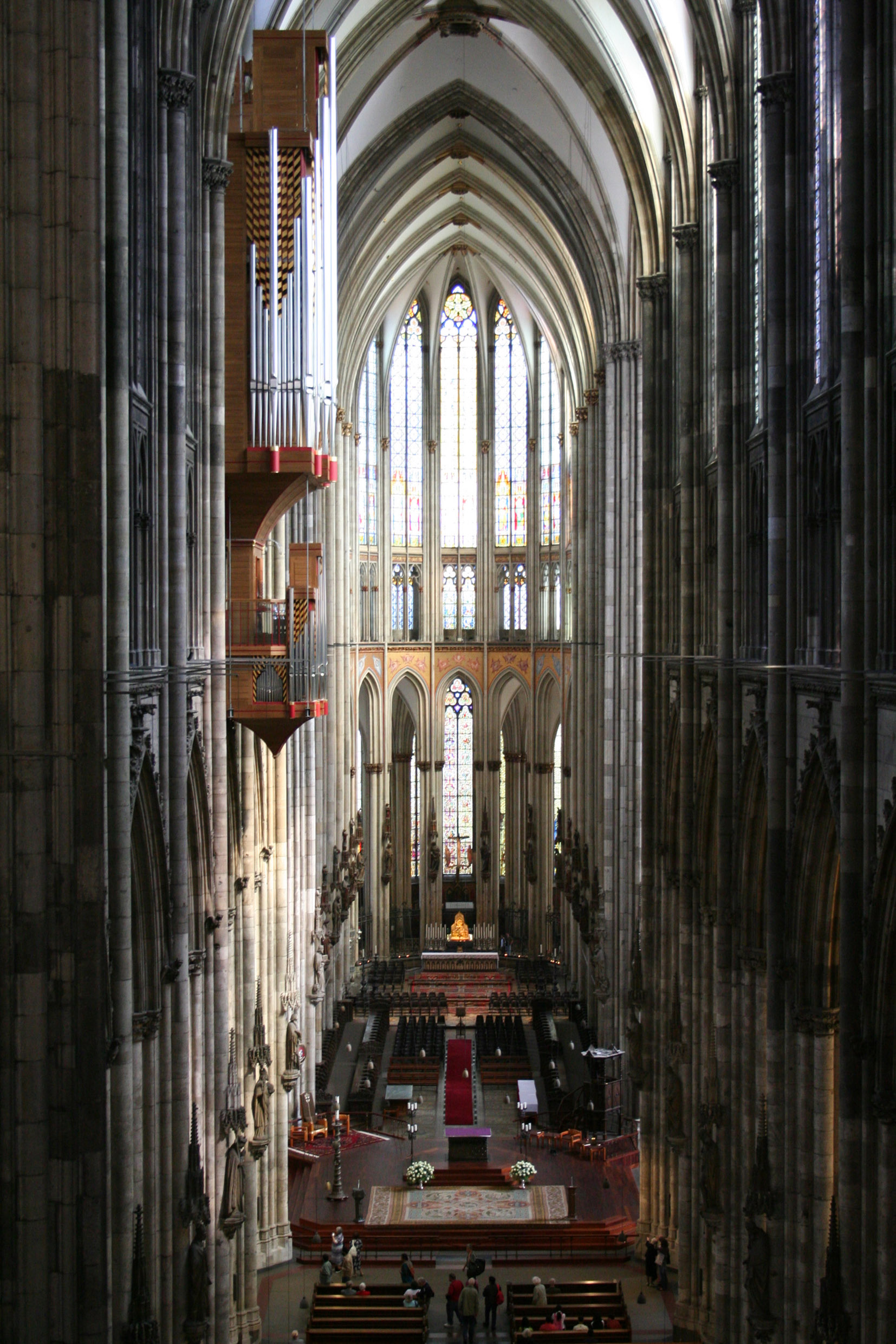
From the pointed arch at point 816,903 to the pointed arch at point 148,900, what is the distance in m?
8.27

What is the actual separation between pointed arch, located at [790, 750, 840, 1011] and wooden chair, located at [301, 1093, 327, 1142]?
766 inches

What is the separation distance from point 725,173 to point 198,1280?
18.3 metres

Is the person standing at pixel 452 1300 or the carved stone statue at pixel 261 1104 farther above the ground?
the carved stone statue at pixel 261 1104

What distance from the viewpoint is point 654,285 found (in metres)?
30.8

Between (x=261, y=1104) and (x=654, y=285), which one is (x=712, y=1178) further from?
(x=654, y=285)

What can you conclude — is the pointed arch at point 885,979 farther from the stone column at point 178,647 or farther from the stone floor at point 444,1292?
the stone floor at point 444,1292

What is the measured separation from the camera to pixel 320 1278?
27.2 meters

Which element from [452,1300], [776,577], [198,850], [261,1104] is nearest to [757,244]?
[776,577]

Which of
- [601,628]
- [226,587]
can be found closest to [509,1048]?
[601,628]

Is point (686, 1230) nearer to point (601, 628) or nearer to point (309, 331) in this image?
point (309, 331)

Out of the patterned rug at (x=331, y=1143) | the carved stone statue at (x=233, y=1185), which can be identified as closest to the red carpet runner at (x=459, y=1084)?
the patterned rug at (x=331, y=1143)

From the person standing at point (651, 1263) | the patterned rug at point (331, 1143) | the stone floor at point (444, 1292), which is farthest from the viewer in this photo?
the patterned rug at point (331, 1143)

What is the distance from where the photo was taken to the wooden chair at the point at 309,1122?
34.7 metres

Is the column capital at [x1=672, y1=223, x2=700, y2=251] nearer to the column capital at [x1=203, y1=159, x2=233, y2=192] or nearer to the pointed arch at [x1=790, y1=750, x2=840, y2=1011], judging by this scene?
the column capital at [x1=203, y1=159, x2=233, y2=192]
